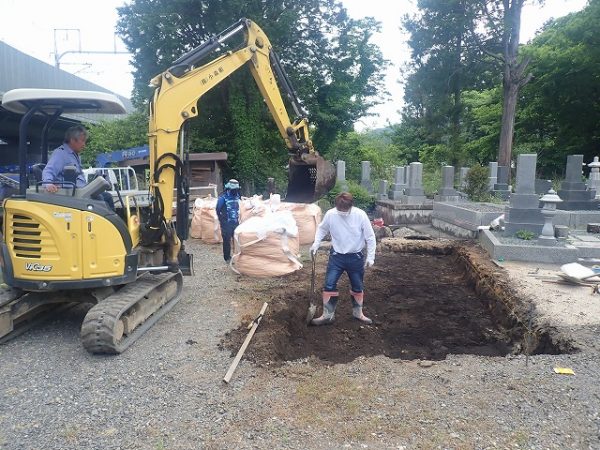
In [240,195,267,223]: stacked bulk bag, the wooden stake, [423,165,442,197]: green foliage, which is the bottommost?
the wooden stake

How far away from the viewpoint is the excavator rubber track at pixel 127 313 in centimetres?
415

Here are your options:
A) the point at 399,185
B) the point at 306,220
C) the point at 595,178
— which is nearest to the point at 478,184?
the point at 595,178

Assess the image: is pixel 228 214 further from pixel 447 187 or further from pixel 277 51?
pixel 277 51

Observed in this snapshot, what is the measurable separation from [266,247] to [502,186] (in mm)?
11466

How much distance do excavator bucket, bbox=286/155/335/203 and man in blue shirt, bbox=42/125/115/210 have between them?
3.98m

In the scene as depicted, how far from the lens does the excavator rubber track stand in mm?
4152

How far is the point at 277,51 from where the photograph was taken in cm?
2012

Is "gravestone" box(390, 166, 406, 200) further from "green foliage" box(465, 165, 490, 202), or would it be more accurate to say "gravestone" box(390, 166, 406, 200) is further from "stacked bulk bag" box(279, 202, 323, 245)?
"stacked bulk bag" box(279, 202, 323, 245)

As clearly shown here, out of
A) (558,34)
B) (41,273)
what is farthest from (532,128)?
(41,273)

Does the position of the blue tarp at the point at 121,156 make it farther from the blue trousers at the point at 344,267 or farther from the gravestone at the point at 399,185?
the blue trousers at the point at 344,267

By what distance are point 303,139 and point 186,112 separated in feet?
9.09

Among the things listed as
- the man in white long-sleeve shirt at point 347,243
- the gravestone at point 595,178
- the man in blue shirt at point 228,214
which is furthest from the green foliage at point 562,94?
the man in white long-sleeve shirt at point 347,243

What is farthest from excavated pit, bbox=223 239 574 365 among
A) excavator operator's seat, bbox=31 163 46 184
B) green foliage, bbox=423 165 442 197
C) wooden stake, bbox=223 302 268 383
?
green foliage, bbox=423 165 442 197

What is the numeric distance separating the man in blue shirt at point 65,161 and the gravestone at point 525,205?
A: 713 cm
